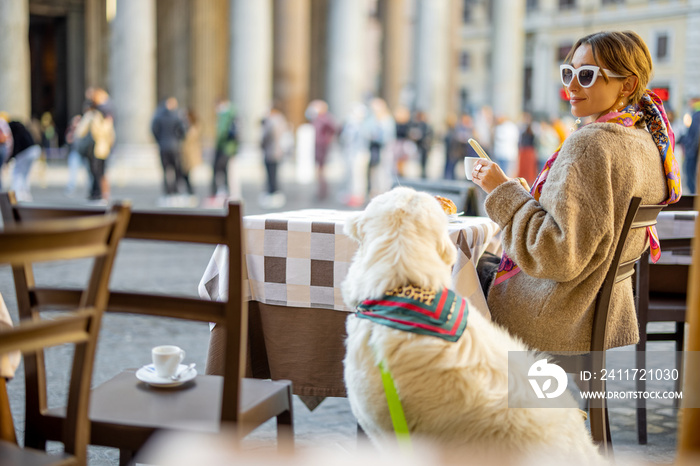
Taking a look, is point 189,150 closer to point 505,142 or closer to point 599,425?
point 505,142

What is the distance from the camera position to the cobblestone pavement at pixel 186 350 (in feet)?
11.9

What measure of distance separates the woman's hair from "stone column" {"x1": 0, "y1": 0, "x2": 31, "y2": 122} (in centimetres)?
1429

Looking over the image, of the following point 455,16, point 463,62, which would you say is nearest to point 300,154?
point 455,16

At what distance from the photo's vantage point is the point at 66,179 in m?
18.1

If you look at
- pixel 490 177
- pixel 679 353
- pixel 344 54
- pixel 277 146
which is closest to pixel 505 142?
pixel 277 146

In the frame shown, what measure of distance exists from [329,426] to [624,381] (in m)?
1.85

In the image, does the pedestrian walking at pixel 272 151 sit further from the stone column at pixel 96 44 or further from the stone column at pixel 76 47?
the stone column at pixel 76 47

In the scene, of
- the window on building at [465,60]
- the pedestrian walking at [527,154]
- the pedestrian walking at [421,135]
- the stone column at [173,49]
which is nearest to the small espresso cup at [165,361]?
the pedestrian walking at [527,154]

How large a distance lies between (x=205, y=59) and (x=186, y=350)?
935 inches

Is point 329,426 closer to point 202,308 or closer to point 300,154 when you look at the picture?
point 202,308

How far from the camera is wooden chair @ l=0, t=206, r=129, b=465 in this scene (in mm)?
1576

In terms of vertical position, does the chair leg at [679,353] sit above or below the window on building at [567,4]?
below

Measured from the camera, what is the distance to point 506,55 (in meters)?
27.1

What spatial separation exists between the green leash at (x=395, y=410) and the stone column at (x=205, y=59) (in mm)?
25193
